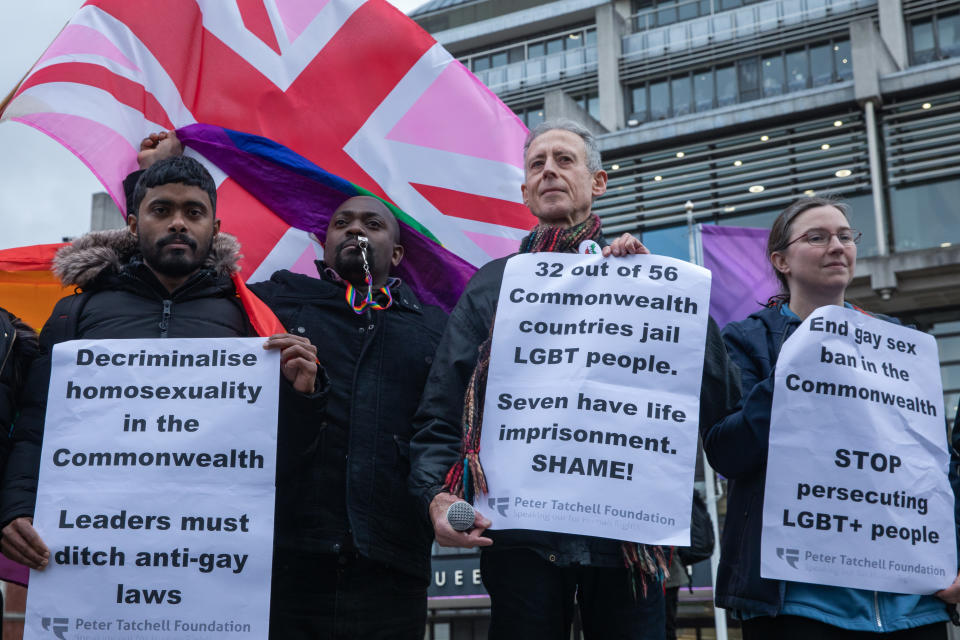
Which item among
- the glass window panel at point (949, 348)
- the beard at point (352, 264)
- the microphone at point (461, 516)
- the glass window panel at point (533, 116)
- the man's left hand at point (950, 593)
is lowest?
the man's left hand at point (950, 593)

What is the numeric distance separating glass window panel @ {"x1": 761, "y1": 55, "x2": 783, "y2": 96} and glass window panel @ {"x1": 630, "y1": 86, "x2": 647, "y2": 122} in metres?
2.85

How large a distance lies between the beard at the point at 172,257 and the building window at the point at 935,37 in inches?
830

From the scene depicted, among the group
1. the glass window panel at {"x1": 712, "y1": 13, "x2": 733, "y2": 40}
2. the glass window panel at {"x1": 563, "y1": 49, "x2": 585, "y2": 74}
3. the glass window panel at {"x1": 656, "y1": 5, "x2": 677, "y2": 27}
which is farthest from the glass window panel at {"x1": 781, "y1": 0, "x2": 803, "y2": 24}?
the glass window panel at {"x1": 563, "y1": 49, "x2": 585, "y2": 74}

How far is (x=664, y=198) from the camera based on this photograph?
68.0 feet

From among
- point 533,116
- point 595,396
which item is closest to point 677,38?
point 533,116

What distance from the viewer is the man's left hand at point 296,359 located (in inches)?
119

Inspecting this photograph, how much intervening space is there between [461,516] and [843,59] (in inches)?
849

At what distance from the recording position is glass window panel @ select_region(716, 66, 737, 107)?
22938mm

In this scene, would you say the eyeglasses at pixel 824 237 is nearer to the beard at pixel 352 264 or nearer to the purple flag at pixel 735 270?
the beard at pixel 352 264

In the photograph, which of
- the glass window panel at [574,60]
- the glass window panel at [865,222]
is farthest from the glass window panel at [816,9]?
the glass window panel at [865,222]

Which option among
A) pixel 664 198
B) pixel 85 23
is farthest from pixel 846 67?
pixel 85 23

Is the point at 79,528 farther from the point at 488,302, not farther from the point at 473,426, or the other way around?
the point at 488,302

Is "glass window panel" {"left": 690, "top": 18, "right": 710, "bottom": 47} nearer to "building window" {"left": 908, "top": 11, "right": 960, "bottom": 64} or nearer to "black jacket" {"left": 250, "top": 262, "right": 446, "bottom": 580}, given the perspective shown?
"building window" {"left": 908, "top": 11, "right": 960, "bottom": 64}

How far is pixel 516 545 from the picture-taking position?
2842 mm
